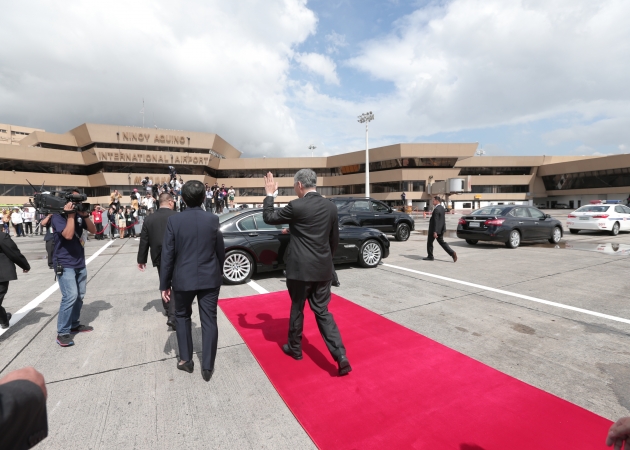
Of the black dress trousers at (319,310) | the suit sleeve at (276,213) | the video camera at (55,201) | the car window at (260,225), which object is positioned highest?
the video camera at (55,201)

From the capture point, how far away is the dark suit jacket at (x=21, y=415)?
3.10 feet

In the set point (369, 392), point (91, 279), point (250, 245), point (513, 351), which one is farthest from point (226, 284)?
point (513, 351)

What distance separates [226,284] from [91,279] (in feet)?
11.7

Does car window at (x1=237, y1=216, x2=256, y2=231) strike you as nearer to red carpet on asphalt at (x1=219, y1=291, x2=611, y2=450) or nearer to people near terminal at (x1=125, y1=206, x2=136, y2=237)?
red carpet on asphalt at (x1=219, y1=291, x2=611, y2=450)

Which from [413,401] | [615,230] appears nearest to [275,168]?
[615,230]

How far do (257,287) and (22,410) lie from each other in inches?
223

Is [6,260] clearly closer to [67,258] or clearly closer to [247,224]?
[67,258]

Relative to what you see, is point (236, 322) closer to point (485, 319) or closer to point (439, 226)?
point (485, 319)

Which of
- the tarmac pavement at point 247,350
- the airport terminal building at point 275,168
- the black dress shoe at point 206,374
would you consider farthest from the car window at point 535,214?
the airport terminal building at point 275,168

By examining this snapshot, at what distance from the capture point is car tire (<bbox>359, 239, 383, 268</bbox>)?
8.08 metres

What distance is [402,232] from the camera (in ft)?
45.2

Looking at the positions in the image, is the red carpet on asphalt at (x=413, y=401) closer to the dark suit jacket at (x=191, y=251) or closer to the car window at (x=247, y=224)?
the dark suit jacket at (x=191, y=251)

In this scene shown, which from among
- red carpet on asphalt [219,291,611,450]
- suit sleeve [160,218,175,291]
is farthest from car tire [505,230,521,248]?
suit sleeve [160,218,175,291]

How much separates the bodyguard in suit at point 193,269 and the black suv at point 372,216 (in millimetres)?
9177
